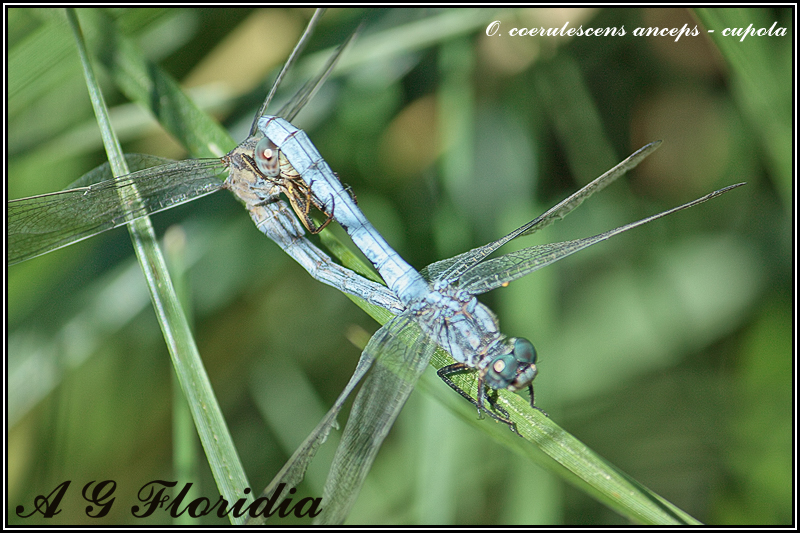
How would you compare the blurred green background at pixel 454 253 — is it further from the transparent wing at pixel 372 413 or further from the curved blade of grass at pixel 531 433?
the curved blade of grass at pixel 531 433

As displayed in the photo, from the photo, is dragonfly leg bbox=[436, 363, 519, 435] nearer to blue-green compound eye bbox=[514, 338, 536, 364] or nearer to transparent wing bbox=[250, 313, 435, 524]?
transparent wing bbox=[250, 313, 435, 524]

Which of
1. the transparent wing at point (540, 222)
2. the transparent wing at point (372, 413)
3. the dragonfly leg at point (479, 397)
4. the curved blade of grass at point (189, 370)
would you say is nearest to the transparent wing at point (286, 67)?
the curved blade of grass at point (189, 370)

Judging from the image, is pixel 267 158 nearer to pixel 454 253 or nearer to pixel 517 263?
pixel 517 263

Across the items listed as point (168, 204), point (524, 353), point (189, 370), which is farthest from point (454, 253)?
point (189, 370)

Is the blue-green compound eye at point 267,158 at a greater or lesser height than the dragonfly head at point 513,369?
greater
